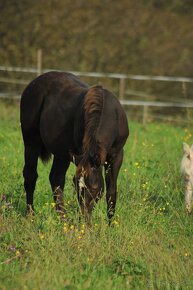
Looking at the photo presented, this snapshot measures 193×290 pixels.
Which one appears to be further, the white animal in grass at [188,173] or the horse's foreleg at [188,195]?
the white animal in grass at [188,173]

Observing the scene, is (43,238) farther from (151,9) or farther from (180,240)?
(151,9)

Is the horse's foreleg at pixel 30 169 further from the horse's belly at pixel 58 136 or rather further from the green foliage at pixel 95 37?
the green foliage at pixel 95 37

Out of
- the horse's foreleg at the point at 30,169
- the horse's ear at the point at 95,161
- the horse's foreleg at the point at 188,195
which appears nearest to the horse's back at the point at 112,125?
the horse's ear at the point at 95,161

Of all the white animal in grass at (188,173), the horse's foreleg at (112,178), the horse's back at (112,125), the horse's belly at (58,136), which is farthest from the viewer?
the white animal in grass at (188,173)

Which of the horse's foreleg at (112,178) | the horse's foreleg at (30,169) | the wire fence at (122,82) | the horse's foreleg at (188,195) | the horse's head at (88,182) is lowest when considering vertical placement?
the wire fence at (122,82)

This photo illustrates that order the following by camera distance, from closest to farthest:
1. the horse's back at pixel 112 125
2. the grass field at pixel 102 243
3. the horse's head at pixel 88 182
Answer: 1. the grass field at pixel 102 243
2. the horse's head at pixel 88 182
3. the horse's back at pixel 112 125

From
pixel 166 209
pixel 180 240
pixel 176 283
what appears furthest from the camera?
pixel 166 209

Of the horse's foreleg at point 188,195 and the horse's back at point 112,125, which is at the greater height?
the horse's back at point 112,125

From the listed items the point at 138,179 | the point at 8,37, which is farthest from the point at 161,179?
the point at 8,37

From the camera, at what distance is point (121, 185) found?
28.7 feet

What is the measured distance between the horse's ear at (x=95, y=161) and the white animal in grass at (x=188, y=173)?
1764 mm

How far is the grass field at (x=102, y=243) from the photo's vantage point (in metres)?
5.52

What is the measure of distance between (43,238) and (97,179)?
75 centimetres

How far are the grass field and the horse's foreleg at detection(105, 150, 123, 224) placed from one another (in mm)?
119
